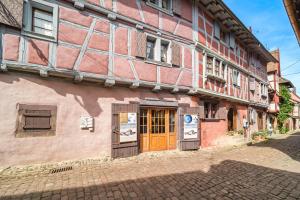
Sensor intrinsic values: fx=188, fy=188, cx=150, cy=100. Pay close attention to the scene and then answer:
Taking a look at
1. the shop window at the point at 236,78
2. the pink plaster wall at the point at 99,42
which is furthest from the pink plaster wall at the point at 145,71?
the shop window at the point at 236,78

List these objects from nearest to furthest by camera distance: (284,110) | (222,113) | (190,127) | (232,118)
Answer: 1. (190,127)
2. (222,113)
3. (232,118)
4. (284,110)

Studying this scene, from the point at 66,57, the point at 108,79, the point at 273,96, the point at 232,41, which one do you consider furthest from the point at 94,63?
the point at 273,96

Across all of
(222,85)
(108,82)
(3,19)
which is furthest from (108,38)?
(222,85)

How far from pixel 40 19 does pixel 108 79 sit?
2749 millimetres

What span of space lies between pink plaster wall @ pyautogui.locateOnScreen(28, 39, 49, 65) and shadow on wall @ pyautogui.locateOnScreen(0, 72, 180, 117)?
466 millimetres

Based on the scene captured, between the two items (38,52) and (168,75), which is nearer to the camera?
(38,52)

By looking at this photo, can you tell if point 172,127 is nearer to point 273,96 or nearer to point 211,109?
point 211,109

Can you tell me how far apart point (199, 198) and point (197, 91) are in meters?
5.87

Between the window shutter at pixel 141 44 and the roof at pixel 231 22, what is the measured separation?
460 cm

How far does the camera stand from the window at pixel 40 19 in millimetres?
5457

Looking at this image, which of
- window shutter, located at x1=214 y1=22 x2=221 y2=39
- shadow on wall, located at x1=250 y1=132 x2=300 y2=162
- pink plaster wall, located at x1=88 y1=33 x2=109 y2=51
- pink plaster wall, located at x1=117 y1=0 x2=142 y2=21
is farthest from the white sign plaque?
window shutter, located at x1=214 y1=22 x2=221 y2=39

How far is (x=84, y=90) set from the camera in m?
6.36

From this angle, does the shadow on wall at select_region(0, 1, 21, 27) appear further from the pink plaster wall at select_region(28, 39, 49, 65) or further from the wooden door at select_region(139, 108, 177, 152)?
the wooden door at select_region(139, 108, 177, 152)

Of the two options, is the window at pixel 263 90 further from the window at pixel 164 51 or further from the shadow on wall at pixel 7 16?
the shadow on wall at pixel 7 16
